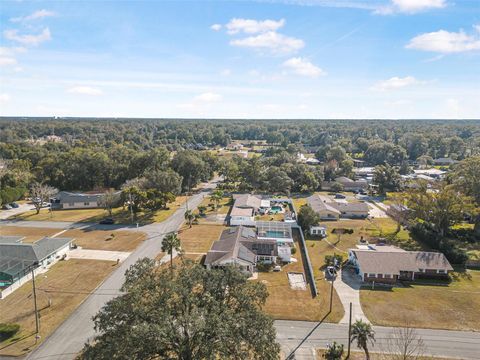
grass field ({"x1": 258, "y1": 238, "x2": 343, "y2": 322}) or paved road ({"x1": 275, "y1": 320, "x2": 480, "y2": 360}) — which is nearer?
paved road ({"x1": 275, "y1": 320, "x2": 480, "y2": 360})

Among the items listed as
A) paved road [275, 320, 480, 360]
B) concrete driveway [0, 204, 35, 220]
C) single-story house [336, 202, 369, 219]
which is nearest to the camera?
paved road [275, 320, 480, 360]

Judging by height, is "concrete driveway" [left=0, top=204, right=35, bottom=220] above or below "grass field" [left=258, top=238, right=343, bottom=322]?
above

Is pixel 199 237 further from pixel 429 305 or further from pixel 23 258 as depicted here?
pixel 429 305

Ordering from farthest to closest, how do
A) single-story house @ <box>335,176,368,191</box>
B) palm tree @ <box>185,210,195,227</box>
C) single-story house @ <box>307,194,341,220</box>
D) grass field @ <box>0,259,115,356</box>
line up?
single-story house @ <box>335,176,368,191</box>, single-story house @ <box>307,194,341,220</box>, palm tree @ <box>185,210,195,227</box>, grass field @ <box>0,259,115,356</box>

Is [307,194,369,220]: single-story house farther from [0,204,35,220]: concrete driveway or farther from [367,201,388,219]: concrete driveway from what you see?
[0,204,35,220]: concrete driveway

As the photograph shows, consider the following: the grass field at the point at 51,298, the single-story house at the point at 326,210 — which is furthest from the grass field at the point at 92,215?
the single-story house at the point at 326,210

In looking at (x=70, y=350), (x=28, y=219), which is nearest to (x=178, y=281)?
(x=70, y=350)

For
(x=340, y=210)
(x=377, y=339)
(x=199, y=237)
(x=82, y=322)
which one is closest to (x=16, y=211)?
(x=199, y=237)

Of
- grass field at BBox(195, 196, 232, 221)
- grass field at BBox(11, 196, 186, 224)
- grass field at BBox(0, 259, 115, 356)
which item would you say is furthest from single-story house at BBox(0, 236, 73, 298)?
grass field at BBox(195, 196, 232, 221)
